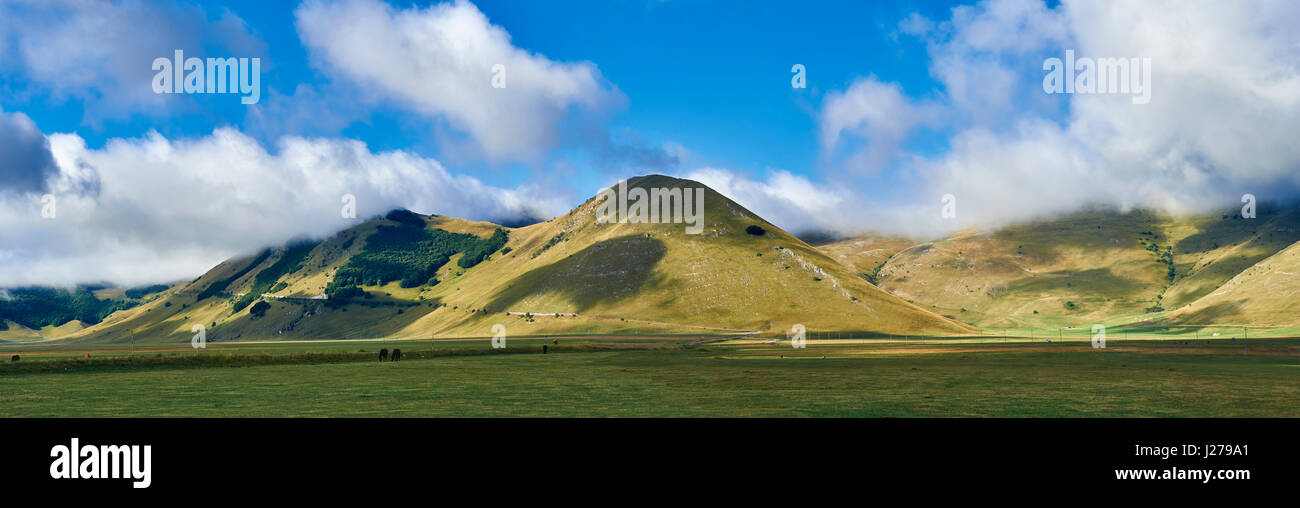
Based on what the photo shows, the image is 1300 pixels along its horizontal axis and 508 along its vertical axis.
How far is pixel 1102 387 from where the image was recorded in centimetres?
4722

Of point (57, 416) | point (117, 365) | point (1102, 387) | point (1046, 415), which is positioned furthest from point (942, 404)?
point (117, 365)

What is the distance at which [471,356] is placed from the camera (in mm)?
103312

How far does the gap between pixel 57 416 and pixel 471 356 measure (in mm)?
72183
